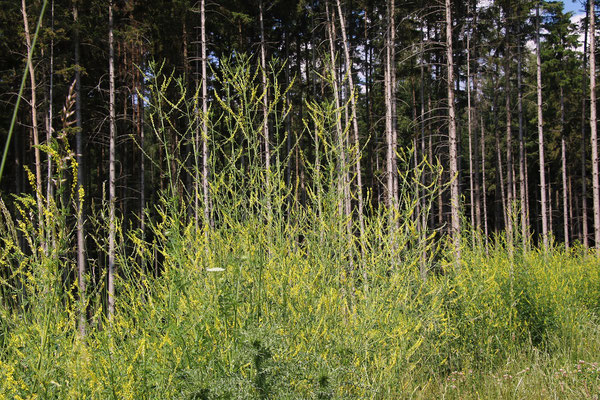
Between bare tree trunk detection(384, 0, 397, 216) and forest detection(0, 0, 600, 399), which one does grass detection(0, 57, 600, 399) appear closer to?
forest detection(0, 0, 600, 399)

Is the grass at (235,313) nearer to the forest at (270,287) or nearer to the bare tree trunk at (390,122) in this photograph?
the forest at (270,287)

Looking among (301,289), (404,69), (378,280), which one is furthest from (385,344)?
(404,69)

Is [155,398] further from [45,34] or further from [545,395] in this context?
[45,34]

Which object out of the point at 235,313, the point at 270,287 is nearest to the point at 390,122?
the point at 270,287

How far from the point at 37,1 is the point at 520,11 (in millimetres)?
19061

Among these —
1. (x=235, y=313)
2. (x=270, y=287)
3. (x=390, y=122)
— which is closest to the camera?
(x=235, y=313)

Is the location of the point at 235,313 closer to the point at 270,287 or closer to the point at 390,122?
the point at 270,287

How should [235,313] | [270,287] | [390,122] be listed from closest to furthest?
[235,313] → [270,287] → [390,122]

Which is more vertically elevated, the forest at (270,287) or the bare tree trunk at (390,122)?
the bare tree trunk at (390,122)

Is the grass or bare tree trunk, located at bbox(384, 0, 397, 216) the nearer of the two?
the grass

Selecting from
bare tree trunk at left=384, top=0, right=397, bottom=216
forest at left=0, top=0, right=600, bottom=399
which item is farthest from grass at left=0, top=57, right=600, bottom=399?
bare tree trunk at left=384, top=0, right=397, bottom=216

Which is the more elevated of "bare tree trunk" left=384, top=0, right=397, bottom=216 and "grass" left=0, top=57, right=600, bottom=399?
"bare tree trunk" left=384, top=0, right=397, bottom=216

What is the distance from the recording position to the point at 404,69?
19.8 m

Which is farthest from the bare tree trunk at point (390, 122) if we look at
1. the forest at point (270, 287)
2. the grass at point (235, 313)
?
the grass at point (235, 313)
